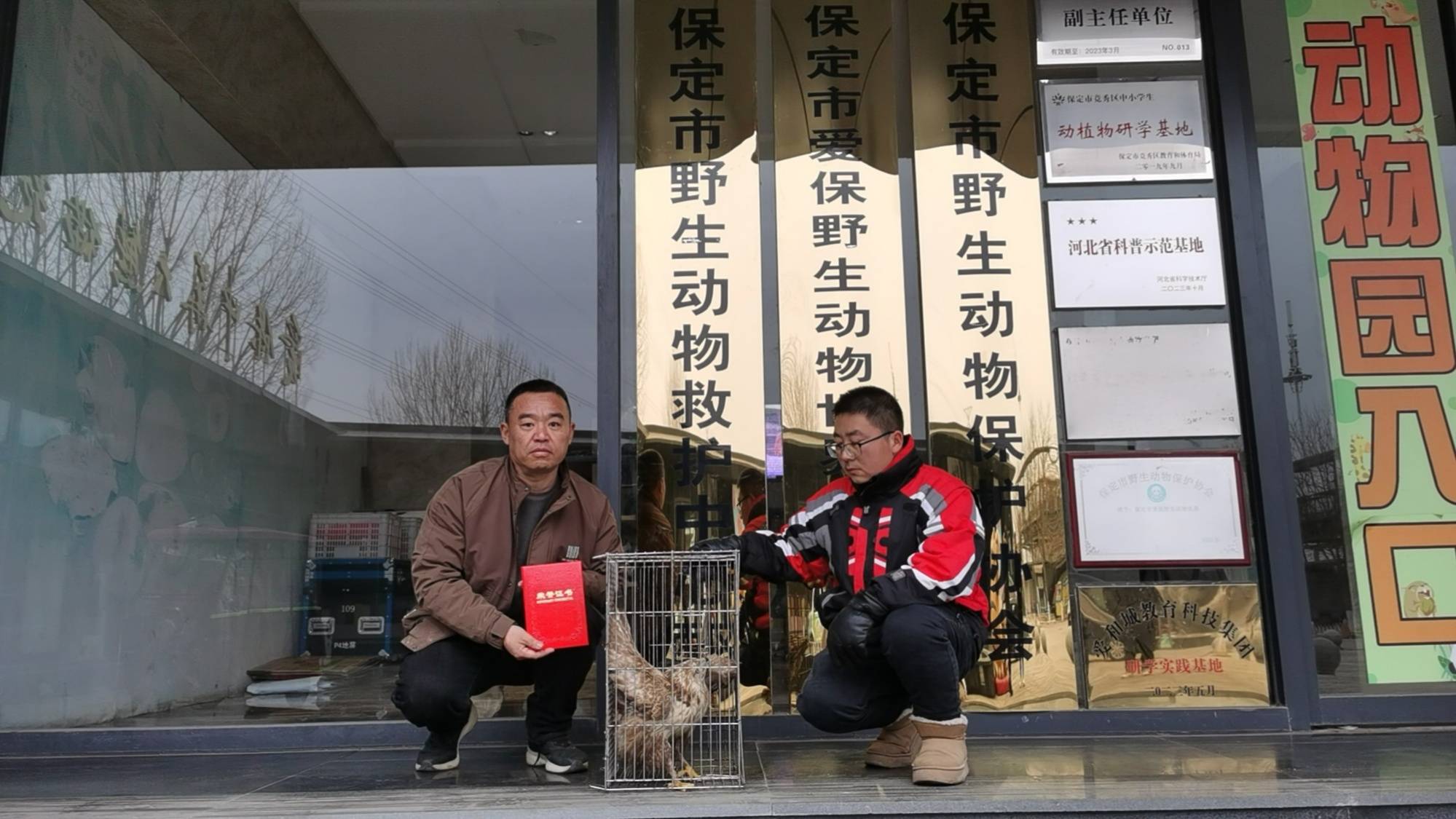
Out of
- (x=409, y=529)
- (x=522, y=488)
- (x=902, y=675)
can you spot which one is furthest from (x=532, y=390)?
(x=409, y=529)

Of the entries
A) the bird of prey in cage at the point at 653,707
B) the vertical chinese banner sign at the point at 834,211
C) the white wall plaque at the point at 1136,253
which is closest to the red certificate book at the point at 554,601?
the bird of prey in cage at the point at 653,707

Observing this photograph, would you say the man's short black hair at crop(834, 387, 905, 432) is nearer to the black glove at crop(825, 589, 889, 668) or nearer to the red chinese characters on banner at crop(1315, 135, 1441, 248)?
the black glove at crop(825, 589, 889, 668)

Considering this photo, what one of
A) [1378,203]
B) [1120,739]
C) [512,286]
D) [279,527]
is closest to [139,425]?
[279,527]

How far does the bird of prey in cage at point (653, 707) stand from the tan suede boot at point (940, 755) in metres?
0.49

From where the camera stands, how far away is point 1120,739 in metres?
3.11

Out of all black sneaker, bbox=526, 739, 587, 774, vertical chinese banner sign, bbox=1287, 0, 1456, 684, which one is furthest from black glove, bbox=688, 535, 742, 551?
A: vertical chinese banner sign, bbox=1287, 0, 1456, 684

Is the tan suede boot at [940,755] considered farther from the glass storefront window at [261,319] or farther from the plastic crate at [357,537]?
the plastic crate at [357,537]

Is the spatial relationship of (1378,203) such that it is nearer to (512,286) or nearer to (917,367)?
(917,367)

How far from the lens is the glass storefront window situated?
144 inches

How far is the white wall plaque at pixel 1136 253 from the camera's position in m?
3.48

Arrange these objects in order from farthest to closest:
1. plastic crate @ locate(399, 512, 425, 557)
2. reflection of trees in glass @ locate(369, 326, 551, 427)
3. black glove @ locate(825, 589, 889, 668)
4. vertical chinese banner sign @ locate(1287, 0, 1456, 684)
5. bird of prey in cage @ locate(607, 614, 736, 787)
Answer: reflection of trees in glass @ locate(369, 326, 551, 427), plastic crate @ locate(399, 512, 425, 557), vertical chinese banner sign @ locate(1287, 0, 1456, 684), black glove @ locate(825, 589, 889, 668), bird of prey in cage @ locate(607, 614, 736, 787)

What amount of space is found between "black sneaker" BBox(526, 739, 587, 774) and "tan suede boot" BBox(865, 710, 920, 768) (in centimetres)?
73

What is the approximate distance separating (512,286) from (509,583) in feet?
9.65

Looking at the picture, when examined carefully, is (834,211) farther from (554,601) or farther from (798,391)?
(554,601)
